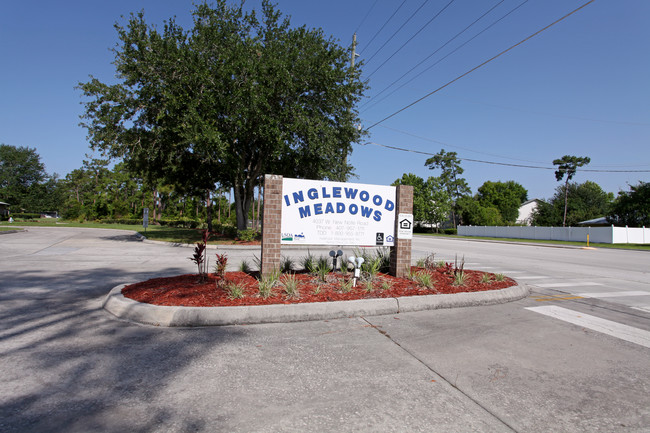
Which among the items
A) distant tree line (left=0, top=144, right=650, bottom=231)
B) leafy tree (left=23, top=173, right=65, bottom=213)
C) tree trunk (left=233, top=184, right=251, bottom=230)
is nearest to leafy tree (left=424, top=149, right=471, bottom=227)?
distant tree line (left=0, top=144, right=650, bottom=231)

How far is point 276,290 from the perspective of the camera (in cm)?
607

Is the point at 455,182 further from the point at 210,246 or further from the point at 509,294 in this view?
the point at 509,294

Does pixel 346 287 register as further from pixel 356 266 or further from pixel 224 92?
pixel 224 92

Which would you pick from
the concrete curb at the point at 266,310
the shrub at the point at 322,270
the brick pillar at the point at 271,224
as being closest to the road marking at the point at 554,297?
the concrete curb at the point at 266,310

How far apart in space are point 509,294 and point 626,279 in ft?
19.4

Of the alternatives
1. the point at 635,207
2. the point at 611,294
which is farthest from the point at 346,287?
the point at 635,207

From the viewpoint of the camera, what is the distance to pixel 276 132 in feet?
54.5

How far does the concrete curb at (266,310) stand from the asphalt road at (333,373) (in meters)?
0.18

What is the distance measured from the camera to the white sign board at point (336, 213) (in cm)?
718

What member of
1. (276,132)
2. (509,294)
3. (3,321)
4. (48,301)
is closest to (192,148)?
(276,132)

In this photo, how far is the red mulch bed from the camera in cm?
546

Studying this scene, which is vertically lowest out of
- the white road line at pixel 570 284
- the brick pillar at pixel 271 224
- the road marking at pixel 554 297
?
the road marking at pixel 554 297

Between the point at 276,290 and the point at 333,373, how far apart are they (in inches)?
111

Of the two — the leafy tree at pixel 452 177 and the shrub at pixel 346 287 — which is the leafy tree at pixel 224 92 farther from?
the leafy tree at pixel 452 177
